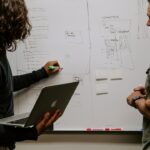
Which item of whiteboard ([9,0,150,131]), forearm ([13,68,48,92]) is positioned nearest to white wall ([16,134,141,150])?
whiteboard ([9,0,150,131])

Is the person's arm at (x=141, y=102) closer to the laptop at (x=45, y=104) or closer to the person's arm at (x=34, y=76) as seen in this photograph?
the laptop at (x=45, y=104)

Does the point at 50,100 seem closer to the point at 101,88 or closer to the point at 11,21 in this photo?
the point at 11,21

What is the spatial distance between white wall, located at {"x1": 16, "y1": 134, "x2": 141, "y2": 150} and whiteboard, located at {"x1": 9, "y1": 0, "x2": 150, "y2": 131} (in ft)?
0.23

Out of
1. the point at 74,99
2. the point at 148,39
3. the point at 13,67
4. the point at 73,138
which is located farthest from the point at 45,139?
the point at 148,39

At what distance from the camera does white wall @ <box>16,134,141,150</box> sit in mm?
2080

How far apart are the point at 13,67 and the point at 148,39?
881 mm

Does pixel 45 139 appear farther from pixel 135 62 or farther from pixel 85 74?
pixel 135 62

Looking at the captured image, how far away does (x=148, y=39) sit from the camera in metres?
1.97

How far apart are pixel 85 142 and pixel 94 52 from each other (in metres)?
0.59

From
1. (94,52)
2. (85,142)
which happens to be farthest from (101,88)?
(85,142)

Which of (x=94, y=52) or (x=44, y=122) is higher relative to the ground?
(x=94, y=52)

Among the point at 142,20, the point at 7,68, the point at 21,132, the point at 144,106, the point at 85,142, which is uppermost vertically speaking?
the point at 142,20

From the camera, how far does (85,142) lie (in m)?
2.13

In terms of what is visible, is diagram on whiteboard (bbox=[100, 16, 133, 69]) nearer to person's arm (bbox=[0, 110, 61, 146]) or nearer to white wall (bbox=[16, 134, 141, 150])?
white wall (bbox=[16, 134, 141, 150])
